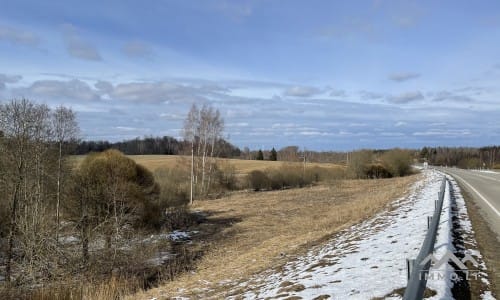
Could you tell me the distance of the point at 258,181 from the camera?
60094 millimetres

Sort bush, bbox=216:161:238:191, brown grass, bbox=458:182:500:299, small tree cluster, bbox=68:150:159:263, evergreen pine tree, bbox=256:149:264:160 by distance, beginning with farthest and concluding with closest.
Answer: evergreen pine tree, bbox=256:149:264:160, bush, bbox=216:161:238:191, small tree cluster, bbox=68:150:159:263, brown grass, bbox=458:182:500:299

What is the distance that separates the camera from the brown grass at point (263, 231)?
541 inches

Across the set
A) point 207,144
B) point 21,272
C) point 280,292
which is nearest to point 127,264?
point 21,272

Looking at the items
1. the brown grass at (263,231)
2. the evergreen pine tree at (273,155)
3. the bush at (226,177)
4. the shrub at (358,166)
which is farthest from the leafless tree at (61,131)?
the evergreen pine tree at (273,155)

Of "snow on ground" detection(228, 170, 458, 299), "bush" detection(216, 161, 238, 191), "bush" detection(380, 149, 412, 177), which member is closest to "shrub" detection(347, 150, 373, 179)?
"bush" detection(380, 149, 412, 177)

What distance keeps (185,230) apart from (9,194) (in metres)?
12.8

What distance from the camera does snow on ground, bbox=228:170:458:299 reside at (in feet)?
22.5

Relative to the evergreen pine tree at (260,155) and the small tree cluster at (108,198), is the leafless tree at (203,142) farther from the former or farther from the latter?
the evergreen pine tree at (260,155)

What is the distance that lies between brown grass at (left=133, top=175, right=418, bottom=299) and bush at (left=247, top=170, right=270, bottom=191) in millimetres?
8709

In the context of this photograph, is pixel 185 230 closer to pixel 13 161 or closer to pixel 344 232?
pixel 13 161

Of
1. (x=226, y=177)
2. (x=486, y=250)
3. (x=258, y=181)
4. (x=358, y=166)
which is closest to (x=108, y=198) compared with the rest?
(x=486, y=250)

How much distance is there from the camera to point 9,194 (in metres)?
19.5

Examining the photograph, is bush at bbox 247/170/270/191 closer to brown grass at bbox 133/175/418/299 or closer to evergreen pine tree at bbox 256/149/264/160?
brown grass at bbox 133/175/418/299

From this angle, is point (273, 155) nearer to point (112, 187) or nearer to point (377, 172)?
point (377, 172)
